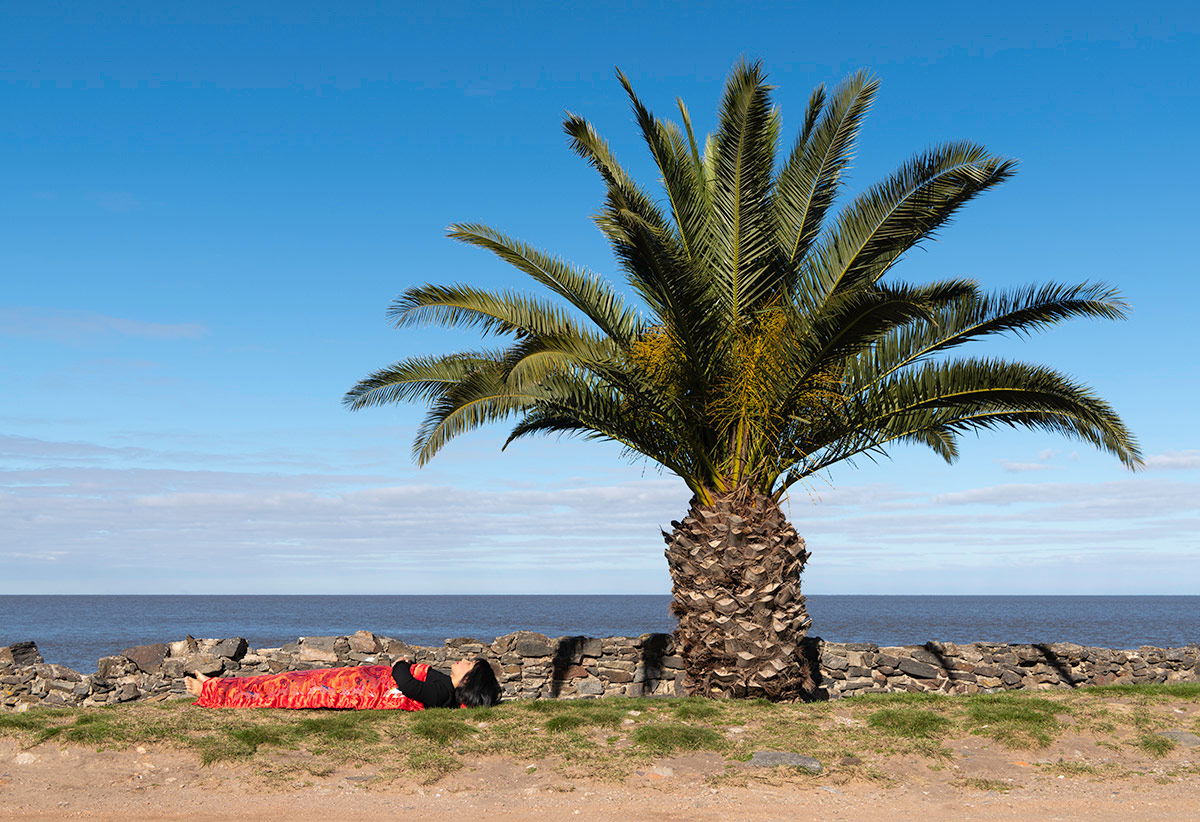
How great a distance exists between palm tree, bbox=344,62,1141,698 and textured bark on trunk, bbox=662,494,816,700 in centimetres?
2

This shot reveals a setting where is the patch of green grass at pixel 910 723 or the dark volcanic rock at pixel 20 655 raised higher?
the dark volcanic rock at pixel 20 655

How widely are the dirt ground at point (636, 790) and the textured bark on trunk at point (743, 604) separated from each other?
2593mm

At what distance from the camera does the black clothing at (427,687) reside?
934cm

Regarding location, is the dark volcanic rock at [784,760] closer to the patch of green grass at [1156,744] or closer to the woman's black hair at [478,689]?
the patch of green grass at [1156,744]

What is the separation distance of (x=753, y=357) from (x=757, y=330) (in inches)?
16.3

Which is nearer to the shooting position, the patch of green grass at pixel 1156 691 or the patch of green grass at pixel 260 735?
the patch of green grass at pixel 260 735

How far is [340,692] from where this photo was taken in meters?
9.29

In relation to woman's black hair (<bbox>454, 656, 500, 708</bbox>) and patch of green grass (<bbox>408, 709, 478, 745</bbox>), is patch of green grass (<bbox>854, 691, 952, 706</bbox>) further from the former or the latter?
patch of green grass (<bbox>408, 709, 478, 745</bbox>)

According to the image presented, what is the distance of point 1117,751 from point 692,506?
5.10 metres

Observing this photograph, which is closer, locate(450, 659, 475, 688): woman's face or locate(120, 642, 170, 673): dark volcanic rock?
locate(450, 659, 475, 688): woman's face

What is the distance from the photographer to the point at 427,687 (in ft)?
30.9

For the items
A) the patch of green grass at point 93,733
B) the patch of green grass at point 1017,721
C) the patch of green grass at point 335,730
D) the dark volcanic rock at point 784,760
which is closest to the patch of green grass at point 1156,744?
the patch of green grass at point 1017,721

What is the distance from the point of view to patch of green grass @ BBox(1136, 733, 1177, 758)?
25.6 feet

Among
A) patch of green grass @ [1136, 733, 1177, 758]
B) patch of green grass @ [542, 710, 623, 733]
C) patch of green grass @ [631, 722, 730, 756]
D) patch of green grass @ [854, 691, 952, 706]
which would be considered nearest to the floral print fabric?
patch of green grass @ [542, 710, 623, 733]
